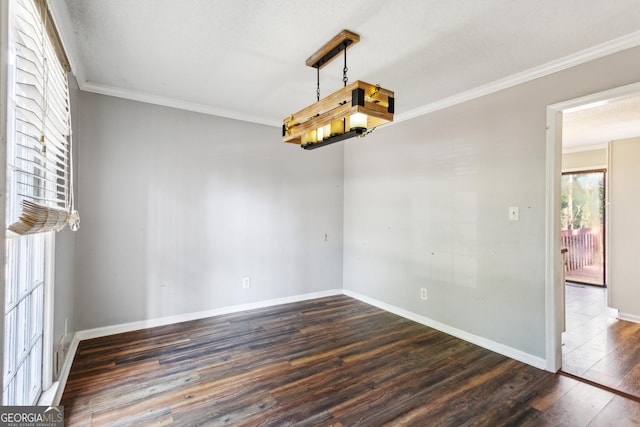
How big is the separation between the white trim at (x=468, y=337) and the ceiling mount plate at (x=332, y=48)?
2.80 meters

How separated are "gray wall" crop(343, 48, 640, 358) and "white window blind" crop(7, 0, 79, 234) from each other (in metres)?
2.96

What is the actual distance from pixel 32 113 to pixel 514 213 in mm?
3185

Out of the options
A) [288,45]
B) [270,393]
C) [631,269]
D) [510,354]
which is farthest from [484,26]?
[631,269]

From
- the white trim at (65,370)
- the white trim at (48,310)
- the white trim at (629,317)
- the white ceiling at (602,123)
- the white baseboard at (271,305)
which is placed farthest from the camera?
the white trim at (629,317)

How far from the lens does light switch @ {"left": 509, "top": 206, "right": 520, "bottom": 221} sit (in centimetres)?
267

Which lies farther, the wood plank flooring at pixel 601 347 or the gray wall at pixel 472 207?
the gray wall at pixel 472 207

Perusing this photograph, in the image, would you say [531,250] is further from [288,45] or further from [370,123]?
[288,45]

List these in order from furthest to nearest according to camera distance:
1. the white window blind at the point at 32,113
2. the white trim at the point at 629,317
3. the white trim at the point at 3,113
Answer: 1. the white trim at the point at 629,317
2. the white window blind at the point at 32,113
3. the white trim at the point at 3,113

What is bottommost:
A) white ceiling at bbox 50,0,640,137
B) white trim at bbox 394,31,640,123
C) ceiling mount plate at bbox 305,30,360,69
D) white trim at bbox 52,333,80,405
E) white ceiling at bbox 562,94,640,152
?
white trim at bbox 52,333,80,405

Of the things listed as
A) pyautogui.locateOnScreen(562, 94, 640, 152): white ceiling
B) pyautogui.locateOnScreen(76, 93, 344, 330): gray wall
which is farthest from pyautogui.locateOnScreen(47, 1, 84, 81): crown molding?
pyautogui.locateOnScreen(562, 94, 640, 152): white ceiling

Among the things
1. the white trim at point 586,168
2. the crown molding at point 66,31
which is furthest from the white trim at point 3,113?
the white trim at point 586,168

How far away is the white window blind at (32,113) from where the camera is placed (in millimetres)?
1096

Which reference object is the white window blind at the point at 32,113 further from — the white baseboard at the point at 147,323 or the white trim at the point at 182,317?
the white trim at the point at 182,317

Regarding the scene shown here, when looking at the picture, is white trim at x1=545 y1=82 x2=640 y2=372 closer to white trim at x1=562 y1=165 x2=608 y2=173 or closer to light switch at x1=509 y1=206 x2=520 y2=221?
light switch at x1=509 y1=206 x2=520 y2=221
